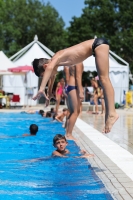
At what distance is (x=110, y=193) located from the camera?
418cm

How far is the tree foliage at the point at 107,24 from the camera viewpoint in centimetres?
4512

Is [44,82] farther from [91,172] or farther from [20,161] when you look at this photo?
[20,161]

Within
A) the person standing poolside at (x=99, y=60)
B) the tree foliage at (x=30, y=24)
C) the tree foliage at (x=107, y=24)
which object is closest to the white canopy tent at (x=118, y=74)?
the tree foliage at (x=107, y=24)

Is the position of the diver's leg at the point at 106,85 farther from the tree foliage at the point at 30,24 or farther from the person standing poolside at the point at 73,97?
the tree foliage at the point at 30,24

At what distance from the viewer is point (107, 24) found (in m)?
46.7

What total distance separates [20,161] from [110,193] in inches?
99.0

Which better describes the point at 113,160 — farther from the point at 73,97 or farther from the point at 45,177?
the point at 73,97

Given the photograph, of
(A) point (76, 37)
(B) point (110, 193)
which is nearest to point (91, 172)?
(B) point (110, 193)

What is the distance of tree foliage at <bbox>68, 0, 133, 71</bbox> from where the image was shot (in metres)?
45.1

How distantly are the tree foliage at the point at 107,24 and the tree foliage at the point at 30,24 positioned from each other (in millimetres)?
1646

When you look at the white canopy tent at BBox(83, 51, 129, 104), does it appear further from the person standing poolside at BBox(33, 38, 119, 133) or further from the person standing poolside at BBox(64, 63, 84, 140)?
the person standing poolside at BBox(33, 38, 119, 133)

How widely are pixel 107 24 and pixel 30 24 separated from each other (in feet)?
27.6

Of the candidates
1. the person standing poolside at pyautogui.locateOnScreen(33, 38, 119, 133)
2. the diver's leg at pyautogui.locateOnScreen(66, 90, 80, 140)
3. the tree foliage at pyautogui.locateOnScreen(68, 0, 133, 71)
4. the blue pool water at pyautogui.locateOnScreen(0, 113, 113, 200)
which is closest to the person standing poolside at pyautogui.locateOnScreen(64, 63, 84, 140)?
the diver's leg at pyautogui.locateOnScreen(66, 90, 80, 140)

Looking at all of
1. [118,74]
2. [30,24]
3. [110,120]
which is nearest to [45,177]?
[110,120]
